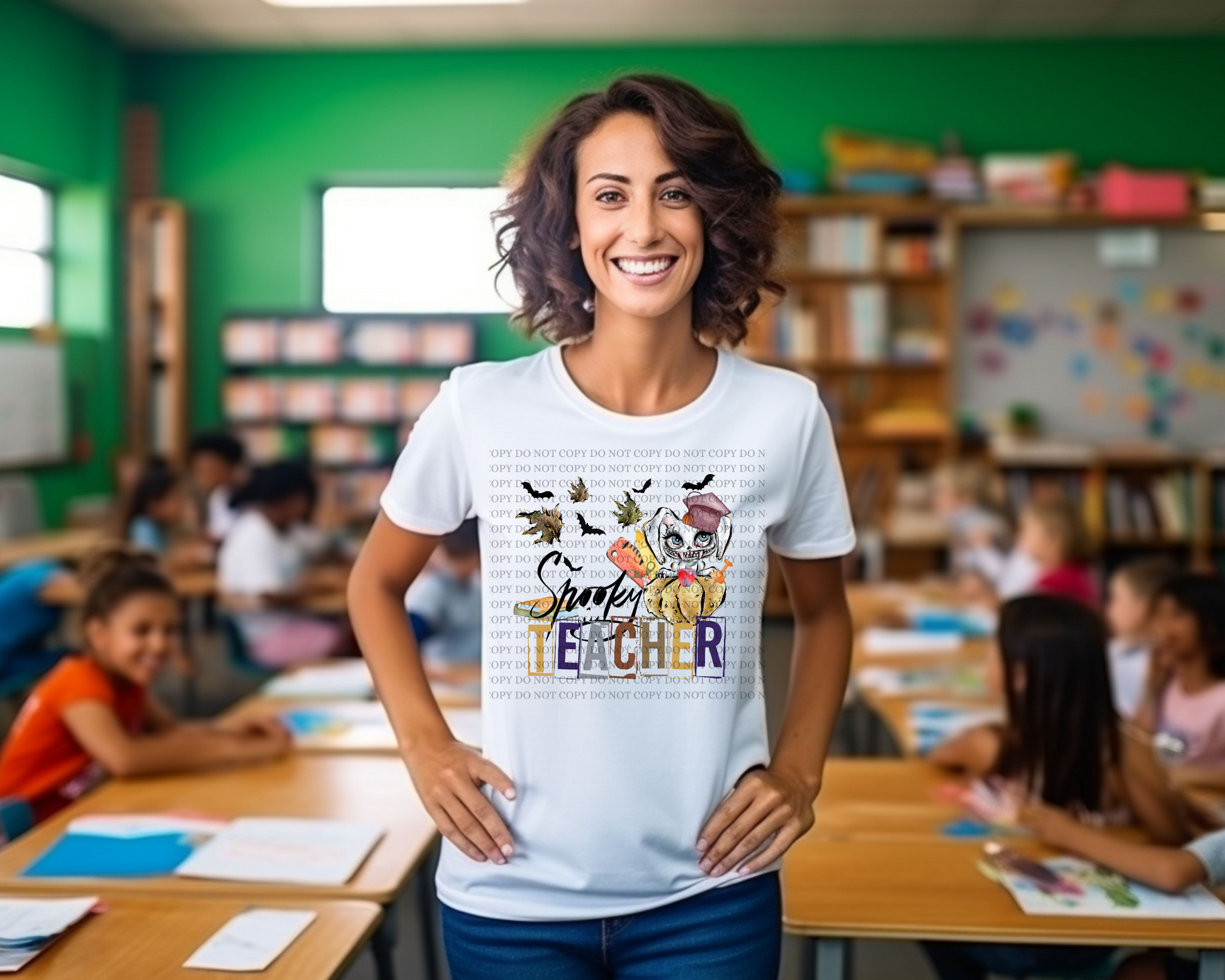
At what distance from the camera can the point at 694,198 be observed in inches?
49.1

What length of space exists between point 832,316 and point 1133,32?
7.61 feet

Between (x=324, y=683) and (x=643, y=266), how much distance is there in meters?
2.34

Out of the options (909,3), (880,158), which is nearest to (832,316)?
(880,158)

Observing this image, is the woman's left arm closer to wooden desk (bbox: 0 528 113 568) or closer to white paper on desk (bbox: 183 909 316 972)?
white paper on desk (bbox: 183 909 316 972)

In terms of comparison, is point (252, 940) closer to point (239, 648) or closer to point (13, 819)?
point (13, 819)

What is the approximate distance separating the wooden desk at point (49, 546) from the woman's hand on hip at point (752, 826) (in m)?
4.55

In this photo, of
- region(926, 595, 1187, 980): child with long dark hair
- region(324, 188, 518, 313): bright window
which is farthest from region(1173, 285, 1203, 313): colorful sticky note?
region(926, 595, 1187, 980): child with long dark hair

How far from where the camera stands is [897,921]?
180 centimetres

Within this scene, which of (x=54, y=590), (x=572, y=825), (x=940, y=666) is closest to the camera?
(x=572, y=825)

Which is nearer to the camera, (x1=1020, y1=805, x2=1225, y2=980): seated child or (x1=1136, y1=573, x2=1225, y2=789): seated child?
(x1=1020, y1=805, x2=1225, y2=980): seated child

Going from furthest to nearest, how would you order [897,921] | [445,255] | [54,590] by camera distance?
1. [445,255]
2. [54,590]
3. [897,921]

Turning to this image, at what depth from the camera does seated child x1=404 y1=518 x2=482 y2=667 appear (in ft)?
12.7

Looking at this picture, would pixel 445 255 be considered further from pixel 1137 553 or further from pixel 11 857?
pixel 11 857

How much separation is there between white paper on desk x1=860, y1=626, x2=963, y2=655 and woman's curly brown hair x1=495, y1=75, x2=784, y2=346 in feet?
8.47
